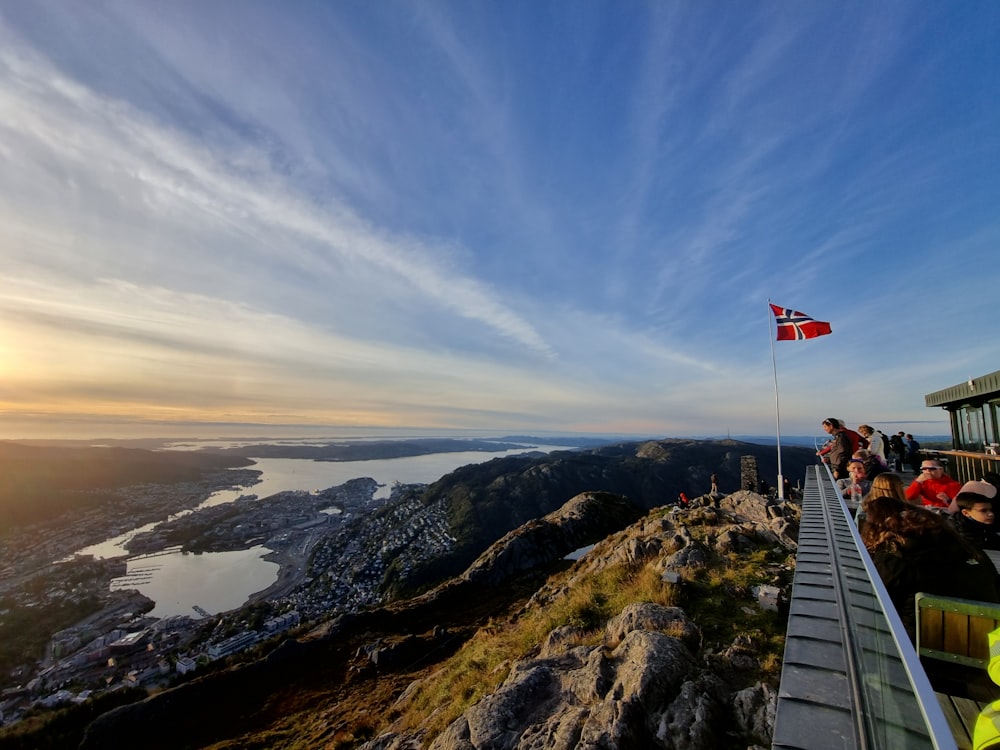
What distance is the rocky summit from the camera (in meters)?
5.79

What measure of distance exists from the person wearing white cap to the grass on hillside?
3.20m

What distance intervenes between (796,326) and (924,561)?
663 inches

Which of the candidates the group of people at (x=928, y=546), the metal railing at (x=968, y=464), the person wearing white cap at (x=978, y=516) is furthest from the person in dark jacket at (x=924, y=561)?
the metal railing at (x=968, y=464)

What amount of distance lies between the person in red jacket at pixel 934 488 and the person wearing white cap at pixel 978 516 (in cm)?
158

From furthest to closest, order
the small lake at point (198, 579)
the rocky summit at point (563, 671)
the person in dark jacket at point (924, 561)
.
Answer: the small lake at point (198, 579), the rocky summit at point (563, 671), the person in dark jacket at point (924, 561)

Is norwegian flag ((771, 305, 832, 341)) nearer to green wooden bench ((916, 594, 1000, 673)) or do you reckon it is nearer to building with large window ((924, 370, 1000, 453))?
building with large window ((924, 370, 1000, 453))

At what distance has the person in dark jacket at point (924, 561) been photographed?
169 inches

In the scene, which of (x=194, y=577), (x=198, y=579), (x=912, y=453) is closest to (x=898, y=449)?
(x=912, y=453)

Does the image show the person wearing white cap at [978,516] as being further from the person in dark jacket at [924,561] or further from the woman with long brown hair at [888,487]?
the person in dark jacket at [924,561]

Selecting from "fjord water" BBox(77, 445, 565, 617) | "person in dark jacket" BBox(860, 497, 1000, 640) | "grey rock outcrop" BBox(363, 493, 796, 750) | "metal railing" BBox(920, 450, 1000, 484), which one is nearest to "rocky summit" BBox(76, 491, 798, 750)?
"grey rock outcrop" BBox(363, 493, 796, 750)

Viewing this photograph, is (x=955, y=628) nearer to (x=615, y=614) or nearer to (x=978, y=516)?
(x=978, y=516)

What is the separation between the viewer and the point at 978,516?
6.51 metres

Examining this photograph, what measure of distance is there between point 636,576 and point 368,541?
106 metres

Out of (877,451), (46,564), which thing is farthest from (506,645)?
(46,564)
